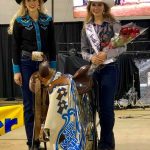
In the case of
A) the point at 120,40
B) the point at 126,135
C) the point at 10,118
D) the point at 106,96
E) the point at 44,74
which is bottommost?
the point at 126,135

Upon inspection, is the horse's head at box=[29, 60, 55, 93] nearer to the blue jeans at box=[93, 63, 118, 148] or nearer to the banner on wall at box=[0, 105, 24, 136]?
the blue jeans at box=[93, 63, 118, 148]

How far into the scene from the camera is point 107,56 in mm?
2836

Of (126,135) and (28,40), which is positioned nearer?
(28,40)

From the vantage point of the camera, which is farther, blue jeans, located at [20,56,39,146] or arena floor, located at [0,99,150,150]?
arena floor, located at [0,99,150,150]

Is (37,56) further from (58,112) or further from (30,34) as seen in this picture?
(58,112)

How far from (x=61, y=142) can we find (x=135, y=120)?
9.56 feet

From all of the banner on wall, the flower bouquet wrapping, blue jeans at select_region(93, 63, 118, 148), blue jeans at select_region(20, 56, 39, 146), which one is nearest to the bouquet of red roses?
the flower bouquet wrapping

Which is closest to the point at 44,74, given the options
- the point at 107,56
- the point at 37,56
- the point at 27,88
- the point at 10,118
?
the point at 37,56

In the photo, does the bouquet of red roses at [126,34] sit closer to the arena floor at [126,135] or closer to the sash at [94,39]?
the sash at [94,39]

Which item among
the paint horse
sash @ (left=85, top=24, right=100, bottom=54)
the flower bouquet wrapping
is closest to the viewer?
the paint horse

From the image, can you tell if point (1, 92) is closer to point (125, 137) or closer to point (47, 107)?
point (125, 137)

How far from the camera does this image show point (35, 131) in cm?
250

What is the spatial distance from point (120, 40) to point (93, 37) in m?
0.31

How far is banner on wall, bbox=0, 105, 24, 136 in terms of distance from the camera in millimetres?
3960
